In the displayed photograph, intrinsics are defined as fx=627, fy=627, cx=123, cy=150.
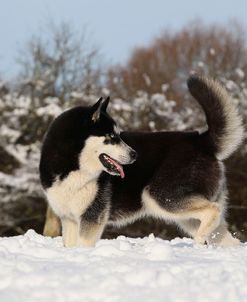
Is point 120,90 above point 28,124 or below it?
below

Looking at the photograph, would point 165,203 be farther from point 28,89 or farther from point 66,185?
point 28,89

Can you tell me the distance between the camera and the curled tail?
6.54 metres

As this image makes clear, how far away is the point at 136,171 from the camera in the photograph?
22.2 ft

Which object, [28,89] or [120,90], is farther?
[120,90]

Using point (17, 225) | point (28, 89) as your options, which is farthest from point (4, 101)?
point (17, 225)

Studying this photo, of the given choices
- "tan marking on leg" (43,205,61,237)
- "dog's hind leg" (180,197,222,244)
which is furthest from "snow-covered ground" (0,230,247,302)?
"tan marking on leg" (43,205,61,237)

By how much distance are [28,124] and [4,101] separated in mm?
1186

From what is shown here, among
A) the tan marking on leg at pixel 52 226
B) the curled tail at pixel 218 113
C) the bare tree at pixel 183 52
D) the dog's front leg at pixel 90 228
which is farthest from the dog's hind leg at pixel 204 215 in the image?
the bare tree at pixel 183 52

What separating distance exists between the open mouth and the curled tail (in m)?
1.02

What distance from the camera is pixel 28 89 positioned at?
17.3 meters

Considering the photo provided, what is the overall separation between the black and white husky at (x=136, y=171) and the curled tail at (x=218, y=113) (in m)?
0.01

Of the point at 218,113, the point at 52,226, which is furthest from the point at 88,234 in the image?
the point at 52,226

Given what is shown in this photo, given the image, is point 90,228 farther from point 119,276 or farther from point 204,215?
point 119,276

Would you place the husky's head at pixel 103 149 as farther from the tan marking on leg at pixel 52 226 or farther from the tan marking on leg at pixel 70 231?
the tan marking on leg at pixel 52 226
